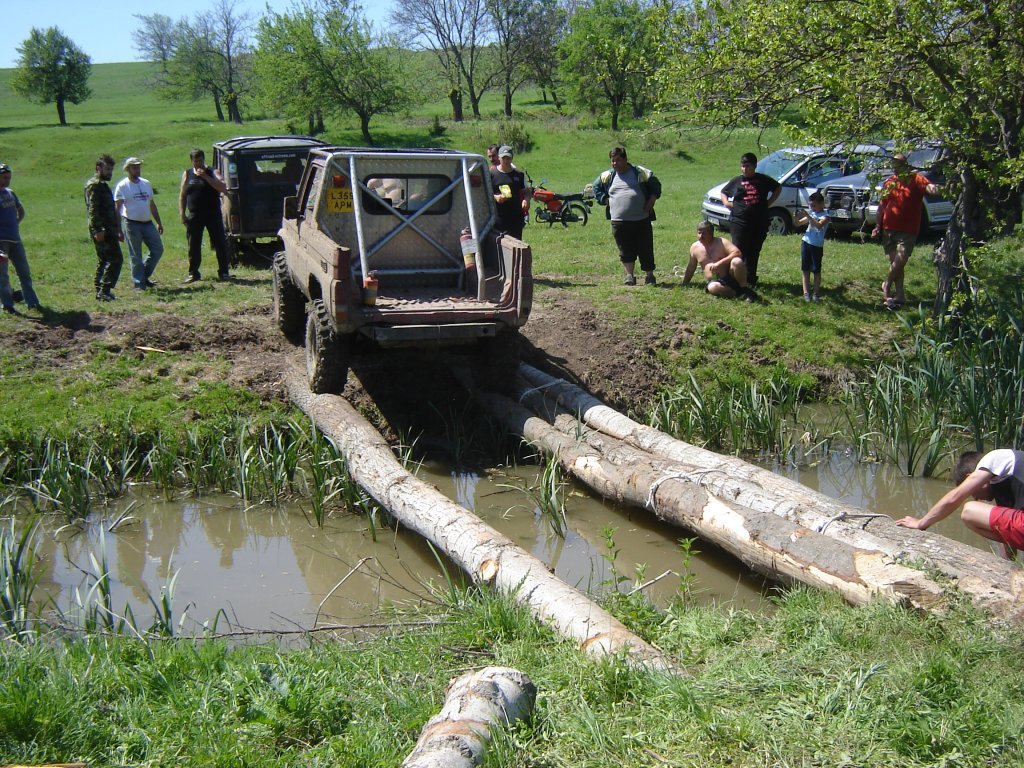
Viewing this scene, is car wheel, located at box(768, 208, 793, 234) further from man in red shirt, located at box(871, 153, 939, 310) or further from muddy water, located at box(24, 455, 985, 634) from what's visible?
muddy water, located at box(24, 455, 985, 634)

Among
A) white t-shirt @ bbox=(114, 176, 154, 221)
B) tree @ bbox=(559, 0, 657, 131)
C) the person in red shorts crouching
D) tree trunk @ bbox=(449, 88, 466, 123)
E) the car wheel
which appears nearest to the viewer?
the person in red shorts crouching

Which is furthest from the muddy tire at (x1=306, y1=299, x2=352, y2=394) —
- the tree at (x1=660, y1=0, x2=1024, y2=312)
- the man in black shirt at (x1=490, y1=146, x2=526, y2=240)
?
the tree at (x1=660, y1=0, x2=1024, y2=312)

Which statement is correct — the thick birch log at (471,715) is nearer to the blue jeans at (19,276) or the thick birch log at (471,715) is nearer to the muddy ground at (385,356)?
the muddy ground at (385,356)

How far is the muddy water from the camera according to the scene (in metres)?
5.84

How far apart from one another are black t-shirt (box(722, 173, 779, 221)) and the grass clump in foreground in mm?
7916

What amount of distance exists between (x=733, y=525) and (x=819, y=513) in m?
0.51

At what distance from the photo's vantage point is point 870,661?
398 cm

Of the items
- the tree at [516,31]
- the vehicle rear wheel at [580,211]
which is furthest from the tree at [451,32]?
the vehicle rear wheel at [580,211]

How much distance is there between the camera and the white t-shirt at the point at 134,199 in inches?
466

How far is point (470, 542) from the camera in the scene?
5.66 metres

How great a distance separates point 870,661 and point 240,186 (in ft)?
40.3

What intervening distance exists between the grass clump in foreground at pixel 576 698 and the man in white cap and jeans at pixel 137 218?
27.1 ft

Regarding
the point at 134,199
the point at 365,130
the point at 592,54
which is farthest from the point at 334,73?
the point at 134,199

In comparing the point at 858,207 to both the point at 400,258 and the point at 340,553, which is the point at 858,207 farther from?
the point at 340,553
